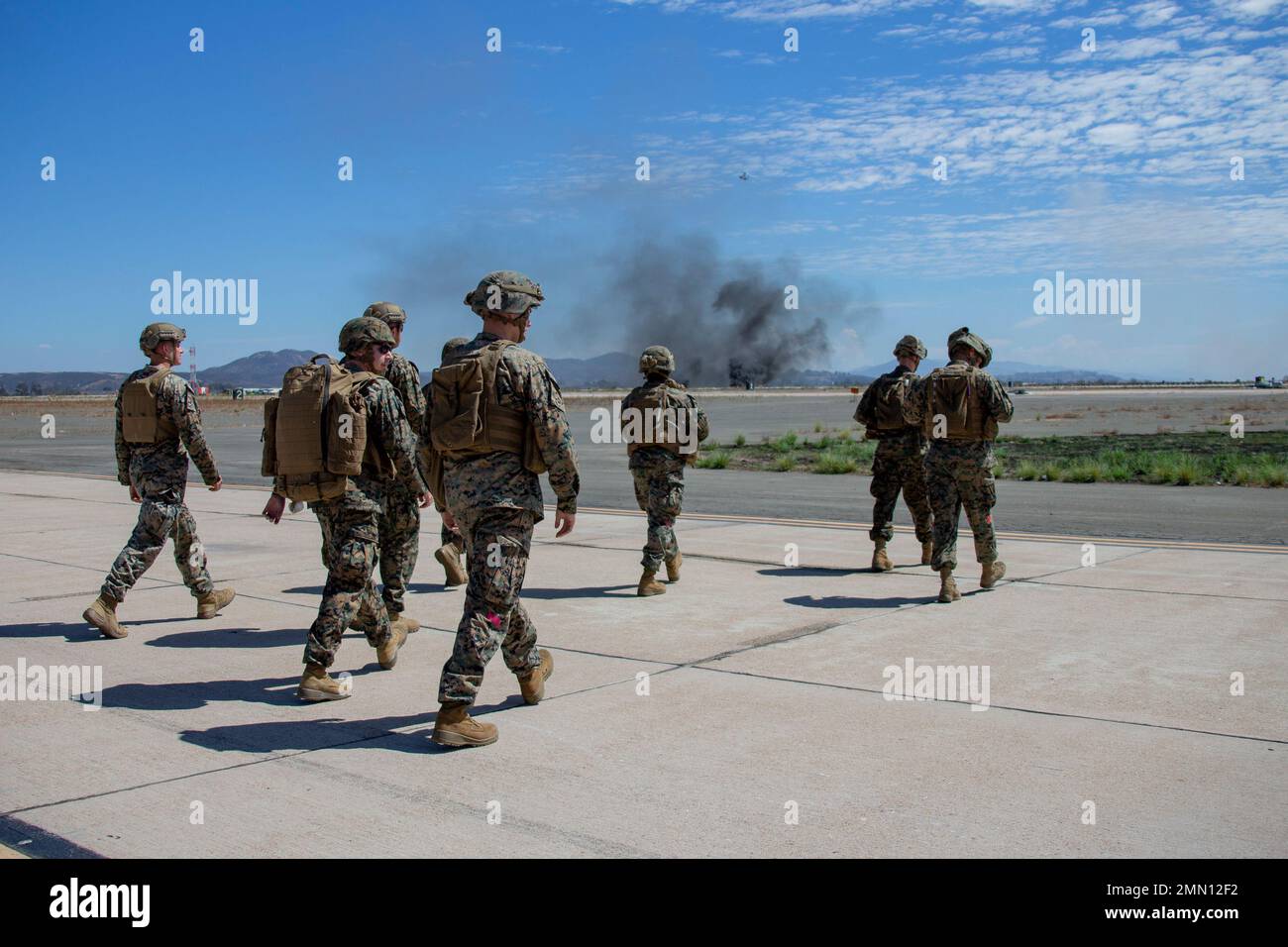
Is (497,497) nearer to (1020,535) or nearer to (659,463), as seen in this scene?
(659,463)

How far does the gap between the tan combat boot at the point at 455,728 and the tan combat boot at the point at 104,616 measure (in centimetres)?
337

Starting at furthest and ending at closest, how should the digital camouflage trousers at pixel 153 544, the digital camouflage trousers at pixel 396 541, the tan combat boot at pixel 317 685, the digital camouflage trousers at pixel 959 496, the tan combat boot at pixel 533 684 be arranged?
1. the digital camouflage trousers at pixel 959 496
2. the digital camouflage trousers at pixel 153 544
3. the digital camouflage trousers at pixel 396 541
4. the tan combat boot at pixel 317 685
5. the tan combat boot at pixel 533 684

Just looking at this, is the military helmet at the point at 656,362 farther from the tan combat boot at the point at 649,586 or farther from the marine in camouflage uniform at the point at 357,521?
the marine in camouflage uniform at the point at 357,521

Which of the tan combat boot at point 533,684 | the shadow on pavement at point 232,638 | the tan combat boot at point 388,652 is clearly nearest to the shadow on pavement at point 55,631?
the shadow on pavement at point 232,638

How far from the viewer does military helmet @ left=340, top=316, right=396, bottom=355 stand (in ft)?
20.0

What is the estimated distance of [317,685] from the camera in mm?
5816

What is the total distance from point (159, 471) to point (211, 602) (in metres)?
1.03

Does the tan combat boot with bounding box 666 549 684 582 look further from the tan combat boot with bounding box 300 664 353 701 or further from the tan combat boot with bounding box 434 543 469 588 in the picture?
the tan combat boot with bounding box 300 664 353 701

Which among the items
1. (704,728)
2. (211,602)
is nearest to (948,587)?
(704,728)

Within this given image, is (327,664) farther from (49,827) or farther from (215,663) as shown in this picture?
(49,827)

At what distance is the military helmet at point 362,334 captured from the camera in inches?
240

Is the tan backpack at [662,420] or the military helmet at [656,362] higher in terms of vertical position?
the military helmet at [656,362]

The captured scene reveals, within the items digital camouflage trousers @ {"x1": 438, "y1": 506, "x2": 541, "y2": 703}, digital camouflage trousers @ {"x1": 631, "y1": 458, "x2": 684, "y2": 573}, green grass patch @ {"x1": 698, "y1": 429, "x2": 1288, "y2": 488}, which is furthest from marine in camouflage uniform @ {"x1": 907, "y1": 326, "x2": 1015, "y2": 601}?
green grass patch @ {"x1": 698, "y1": 429, "x2": 1288, "y2": 488}
